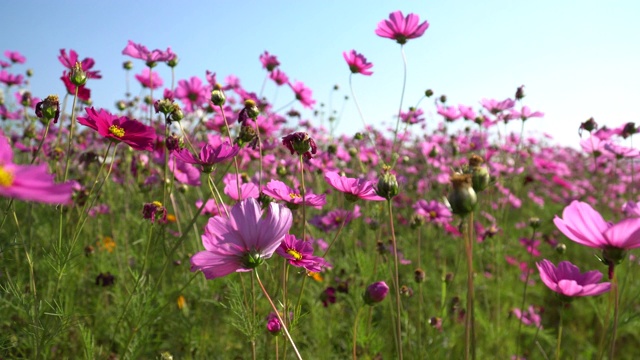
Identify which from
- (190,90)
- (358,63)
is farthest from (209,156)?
(190,90)

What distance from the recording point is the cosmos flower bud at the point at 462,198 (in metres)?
0.56

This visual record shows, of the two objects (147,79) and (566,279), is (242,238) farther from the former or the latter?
(147,79)

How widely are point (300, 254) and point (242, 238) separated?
20 cm

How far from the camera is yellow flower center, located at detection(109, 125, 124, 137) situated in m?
0.86

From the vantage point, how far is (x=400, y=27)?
5.26 feet

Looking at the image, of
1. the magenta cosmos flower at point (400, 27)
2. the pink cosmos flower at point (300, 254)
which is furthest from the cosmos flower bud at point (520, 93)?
the pink cosmos flower at point (300, 254)

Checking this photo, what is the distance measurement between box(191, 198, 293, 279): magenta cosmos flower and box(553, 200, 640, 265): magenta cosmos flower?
1.36 ft

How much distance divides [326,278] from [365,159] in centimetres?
130

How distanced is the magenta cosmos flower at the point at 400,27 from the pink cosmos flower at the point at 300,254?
1070 millimetres

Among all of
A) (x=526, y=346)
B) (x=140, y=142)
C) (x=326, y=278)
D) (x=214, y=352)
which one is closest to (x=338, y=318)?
(x=326, y=278)

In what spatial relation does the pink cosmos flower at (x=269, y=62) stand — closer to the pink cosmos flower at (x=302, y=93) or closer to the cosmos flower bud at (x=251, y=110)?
the pink cosmos flower at (x=302, y=93)

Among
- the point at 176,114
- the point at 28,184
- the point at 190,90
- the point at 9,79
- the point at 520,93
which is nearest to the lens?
the point at 28,184

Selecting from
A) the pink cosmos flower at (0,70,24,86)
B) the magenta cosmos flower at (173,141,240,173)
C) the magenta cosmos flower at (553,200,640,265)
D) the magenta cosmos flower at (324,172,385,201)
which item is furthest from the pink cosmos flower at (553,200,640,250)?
the pink cosmos flower at (0,70,24,86)

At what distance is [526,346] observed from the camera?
6.55 ft
